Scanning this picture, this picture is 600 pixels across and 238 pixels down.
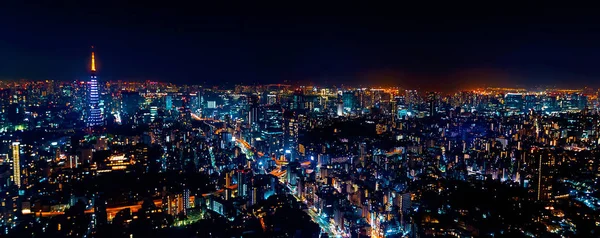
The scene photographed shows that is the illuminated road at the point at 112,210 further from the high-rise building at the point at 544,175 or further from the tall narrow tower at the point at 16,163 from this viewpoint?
the high-rise building at the point at 544,175


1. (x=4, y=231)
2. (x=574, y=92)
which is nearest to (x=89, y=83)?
(x=4, y=231)

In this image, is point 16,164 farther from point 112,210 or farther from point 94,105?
point 94,105

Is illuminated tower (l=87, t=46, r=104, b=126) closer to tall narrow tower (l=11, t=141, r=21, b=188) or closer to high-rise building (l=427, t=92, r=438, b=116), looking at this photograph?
tall narrow tower (l=11, t=141, r=21, b=188)

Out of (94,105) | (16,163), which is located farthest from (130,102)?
(16,163)

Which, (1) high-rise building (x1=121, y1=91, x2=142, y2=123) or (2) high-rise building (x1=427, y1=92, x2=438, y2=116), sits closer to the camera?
(1) high-rise building (x1=121, y1=91, x2=142, y2=123)

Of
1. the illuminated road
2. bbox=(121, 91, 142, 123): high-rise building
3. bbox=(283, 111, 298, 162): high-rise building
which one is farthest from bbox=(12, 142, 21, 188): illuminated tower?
bbox=(121, 91, 142, 123): high-rise building

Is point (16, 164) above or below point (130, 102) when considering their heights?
below

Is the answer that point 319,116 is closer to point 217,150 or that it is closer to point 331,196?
point 217,150
